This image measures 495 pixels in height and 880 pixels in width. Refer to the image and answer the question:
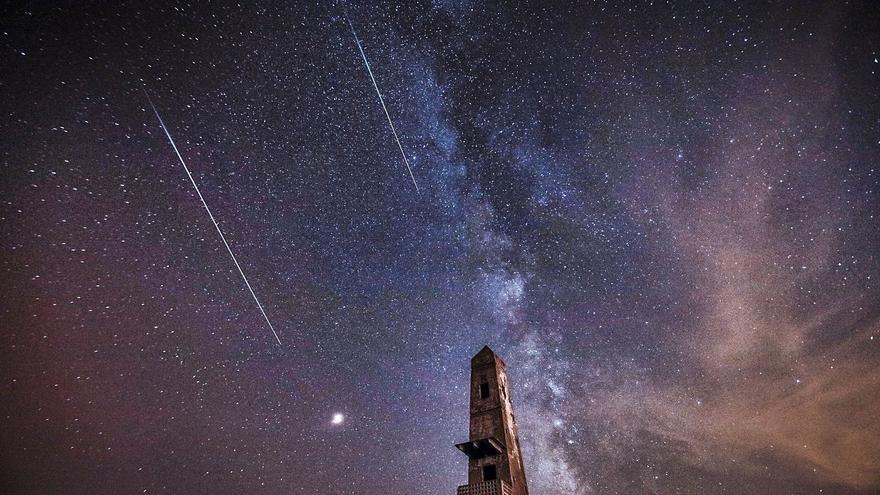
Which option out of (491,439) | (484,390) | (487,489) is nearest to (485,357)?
(484,390)

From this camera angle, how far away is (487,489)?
17.8m

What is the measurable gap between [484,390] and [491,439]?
12.5 ft

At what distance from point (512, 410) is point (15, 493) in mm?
94700

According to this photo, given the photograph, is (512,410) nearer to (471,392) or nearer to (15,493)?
(471,392)

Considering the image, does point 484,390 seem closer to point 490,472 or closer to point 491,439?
point 491,439

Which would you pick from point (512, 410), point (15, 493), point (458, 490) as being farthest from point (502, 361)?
point (15, 493)

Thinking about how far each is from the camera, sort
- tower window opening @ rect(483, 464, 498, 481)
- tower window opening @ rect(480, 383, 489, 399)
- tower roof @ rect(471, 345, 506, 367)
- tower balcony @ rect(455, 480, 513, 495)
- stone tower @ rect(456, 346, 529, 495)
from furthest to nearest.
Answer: tower roof @ rect(471, 345, 506, 367) → tower window opening @ rect(480, 383, 489, 399) → tower window opening @ rect(483, 464, 498, 481) → stone tower @ rect(456, 346, 529, 495) → tower balcony @ rect(455, 480, 513, 495)

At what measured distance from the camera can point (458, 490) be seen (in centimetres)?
1867

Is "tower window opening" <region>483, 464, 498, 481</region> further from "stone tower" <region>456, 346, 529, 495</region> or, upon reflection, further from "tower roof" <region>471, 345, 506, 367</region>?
"tower roof" <region>471, 345, 506, 367</region>

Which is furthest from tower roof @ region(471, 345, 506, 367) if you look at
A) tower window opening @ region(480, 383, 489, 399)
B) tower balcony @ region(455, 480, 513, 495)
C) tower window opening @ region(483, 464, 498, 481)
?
tower balcony @ region(455, 480, 513, 495)

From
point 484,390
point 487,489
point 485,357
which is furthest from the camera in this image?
point 485,357

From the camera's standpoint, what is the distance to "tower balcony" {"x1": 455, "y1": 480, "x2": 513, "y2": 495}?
58.0 ft

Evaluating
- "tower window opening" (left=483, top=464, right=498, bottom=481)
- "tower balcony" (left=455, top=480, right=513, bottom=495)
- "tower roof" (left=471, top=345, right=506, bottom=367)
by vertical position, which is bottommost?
"tower balcony" (left=455, top=480, right=513, bottom=495)

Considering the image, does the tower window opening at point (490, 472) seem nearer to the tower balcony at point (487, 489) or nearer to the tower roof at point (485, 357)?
the tower balcony at point (487, 489)
